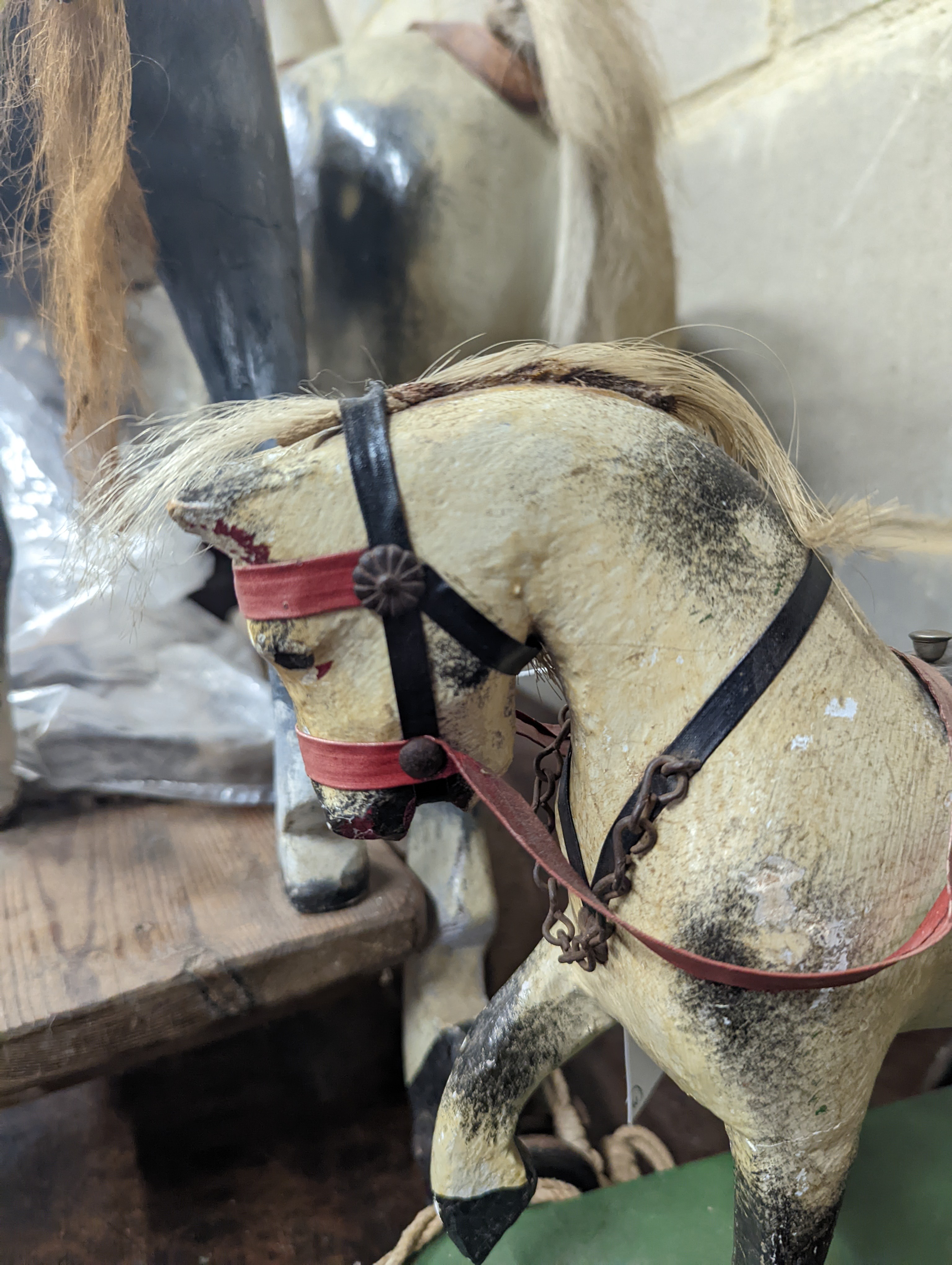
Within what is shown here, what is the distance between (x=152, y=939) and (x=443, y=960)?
0.81ft

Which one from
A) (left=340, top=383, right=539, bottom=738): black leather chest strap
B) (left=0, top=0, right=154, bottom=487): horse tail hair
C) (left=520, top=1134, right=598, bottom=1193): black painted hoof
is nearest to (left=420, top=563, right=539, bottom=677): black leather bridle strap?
(left=340, top=383, right=539, bottom=738): black leather chest strap

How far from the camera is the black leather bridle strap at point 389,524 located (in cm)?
33

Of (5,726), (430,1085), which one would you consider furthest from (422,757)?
(5,726)

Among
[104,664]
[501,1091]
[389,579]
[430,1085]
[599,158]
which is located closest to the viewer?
[389,579]

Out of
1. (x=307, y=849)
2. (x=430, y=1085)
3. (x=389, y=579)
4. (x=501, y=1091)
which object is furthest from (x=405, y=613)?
(x=430, y=1085)

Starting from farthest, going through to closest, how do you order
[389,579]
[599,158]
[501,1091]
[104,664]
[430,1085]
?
[104,664]
[430,1085]
[599,158]
[501,1091]
[389,579]

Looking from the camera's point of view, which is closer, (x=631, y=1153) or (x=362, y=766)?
(x=362, y=766)

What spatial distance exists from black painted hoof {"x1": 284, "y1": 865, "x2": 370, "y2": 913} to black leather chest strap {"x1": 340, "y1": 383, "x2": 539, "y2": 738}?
13.9 inches

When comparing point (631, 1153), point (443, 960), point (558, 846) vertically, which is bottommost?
point (631, 1153)

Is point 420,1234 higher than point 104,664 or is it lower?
lower

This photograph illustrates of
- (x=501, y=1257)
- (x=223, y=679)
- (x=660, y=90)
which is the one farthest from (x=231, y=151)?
(x=501, y=1257)

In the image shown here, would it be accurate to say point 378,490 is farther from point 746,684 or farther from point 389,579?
point 746,684

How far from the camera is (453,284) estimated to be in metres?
0.64

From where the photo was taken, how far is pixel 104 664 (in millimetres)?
914
